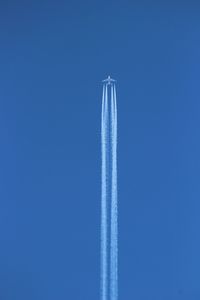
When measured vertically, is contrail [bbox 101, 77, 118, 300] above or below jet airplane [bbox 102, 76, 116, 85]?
below

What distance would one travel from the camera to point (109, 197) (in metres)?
1.15

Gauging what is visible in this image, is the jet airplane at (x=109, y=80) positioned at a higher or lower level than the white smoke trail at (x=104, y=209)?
higher

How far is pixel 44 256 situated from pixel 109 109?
1.85ft

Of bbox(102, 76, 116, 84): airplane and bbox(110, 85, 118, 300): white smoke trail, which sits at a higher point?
bbox(102, 76, 116, 84): airplane

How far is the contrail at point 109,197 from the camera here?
1149mm

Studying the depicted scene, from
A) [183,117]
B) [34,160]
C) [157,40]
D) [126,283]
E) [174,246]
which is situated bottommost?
[126,283]

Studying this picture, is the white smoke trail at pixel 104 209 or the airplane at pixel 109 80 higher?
the airplane at pixel 109 80

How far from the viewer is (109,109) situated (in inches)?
45.6

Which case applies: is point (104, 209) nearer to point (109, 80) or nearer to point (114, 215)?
point (114, 215)

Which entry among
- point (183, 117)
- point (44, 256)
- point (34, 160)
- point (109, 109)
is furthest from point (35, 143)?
point (183, 117)

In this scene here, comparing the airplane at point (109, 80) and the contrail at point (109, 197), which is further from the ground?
the airplane at point (109, 80)

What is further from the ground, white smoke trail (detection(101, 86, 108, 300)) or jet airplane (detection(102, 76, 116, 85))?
jet airplane (detection(102, 76, 116, 85))

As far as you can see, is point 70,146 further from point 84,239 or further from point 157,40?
point 157,40

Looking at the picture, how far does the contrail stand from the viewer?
115 centimetres
